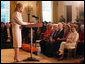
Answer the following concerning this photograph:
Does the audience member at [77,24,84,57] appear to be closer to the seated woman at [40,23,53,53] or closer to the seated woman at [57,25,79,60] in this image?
the seated woman at [57,25,79,60]

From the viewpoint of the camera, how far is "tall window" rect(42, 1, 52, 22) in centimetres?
540

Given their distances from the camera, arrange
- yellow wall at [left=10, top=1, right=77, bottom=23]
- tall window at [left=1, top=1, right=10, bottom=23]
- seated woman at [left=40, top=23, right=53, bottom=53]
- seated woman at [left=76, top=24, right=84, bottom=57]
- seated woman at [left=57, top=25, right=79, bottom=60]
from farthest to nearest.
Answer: tall window at [left=1, top=1, right=10, bottom=23]
seated woman at [left=40, top=23, right=53, bottom=53]
yellow wall at [left=10, top=1, right=77, bottom=23]
seated woman at [left=57, top=25, right=79, bottom=60]
seated woman at [left=76, top=24, right=84, bottom=57]

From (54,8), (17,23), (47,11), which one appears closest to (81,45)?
(54,8)

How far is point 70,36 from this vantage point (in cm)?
505

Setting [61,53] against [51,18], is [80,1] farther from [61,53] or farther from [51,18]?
[61,53]

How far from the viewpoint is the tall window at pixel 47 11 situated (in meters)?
5.40

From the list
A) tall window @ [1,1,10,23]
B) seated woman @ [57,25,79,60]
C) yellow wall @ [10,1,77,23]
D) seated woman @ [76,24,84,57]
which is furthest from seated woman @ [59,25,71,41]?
tall window @ [1,1,10,23]

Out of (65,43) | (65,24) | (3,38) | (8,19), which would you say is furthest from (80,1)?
(3,38)

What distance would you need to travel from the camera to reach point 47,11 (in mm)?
5480

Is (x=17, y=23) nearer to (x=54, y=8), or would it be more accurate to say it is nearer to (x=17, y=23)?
(x=17, y=23)

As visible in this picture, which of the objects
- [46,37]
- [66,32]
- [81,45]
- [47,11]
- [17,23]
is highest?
[47,11]

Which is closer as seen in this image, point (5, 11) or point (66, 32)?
point (66, 32)

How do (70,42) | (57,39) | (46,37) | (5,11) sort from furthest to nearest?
(5,11)
(46,37)
(57,39)
(70,42)

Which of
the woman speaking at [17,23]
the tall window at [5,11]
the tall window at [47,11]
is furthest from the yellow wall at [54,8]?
the woman speaking at [17,23]
